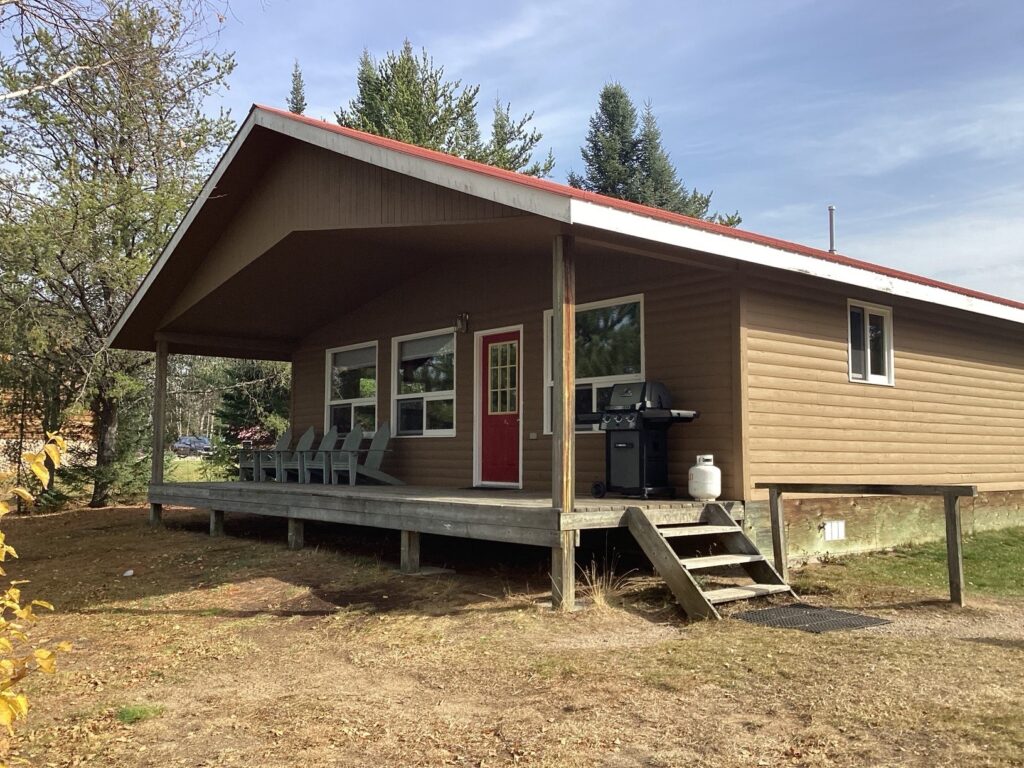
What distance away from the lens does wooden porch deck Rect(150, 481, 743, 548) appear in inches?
246

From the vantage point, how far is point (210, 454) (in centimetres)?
1955

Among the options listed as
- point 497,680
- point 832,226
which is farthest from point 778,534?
point 832,226

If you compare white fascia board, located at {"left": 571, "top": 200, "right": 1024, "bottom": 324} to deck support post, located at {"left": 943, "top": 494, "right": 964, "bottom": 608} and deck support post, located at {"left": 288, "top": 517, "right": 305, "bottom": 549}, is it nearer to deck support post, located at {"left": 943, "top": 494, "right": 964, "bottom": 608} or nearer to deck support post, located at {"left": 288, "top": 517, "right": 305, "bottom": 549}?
deck support post, located at {"left": 943, "top": 494, "right": 964, "bottom": 608}

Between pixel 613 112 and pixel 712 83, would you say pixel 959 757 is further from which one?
pixel 613 112

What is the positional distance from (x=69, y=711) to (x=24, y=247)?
37.2ft

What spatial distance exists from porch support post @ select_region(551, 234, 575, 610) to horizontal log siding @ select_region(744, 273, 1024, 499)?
203cm

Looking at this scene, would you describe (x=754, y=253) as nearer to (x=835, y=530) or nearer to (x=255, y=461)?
(x=835, y=530)

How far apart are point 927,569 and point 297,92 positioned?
3509 centimetres

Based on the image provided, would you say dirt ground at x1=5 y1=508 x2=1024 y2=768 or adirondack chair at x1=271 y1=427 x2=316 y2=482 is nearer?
dirt ground at x1=5 y1=508 x2=1024 y2=768

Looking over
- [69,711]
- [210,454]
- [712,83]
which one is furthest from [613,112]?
[69,711]

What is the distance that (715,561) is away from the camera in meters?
6.16

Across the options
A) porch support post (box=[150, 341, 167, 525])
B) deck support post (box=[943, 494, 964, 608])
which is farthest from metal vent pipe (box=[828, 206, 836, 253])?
porch support post (box=[150, 341, 167, 525])

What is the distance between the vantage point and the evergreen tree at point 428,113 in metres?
27.0

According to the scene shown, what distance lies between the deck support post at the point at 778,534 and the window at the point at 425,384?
450cm
